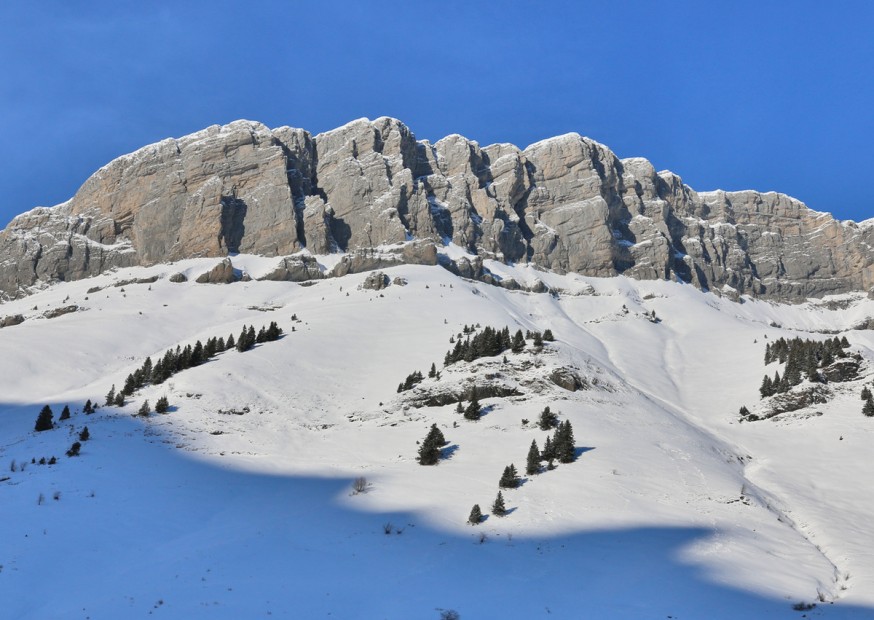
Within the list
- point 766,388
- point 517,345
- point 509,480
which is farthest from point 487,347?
point 766,388

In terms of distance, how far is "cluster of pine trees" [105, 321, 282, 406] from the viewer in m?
48.7

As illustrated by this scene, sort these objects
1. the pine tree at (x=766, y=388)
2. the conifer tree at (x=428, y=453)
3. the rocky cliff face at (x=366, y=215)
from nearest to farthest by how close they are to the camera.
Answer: the conifer tree at (x=428, y=453), the pine tree at (x=766, y=388), the rocky cliff face at (x=366, y=215)

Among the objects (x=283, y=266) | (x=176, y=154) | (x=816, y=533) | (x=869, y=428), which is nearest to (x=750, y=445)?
(x=869, y=428)

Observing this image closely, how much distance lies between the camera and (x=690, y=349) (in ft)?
337

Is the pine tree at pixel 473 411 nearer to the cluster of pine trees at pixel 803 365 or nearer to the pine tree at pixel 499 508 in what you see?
the pine tree at pixel 499 508

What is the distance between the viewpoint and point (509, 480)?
30.6m

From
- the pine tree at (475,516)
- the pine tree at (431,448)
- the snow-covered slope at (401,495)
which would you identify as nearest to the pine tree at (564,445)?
the snow-covered slope at (401,495)

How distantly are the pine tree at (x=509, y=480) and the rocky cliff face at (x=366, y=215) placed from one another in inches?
4759

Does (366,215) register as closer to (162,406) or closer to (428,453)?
(162,406)

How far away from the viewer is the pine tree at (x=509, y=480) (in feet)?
100

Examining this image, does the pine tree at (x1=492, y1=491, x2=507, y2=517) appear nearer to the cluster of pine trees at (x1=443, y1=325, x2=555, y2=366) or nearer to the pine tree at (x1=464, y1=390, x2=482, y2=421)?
the pine tree at (x1=464, y1=390, x2=482, y2=421)

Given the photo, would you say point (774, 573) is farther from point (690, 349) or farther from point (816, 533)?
point (690, 349)

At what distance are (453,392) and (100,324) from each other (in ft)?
202

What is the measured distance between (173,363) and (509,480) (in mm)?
36395
